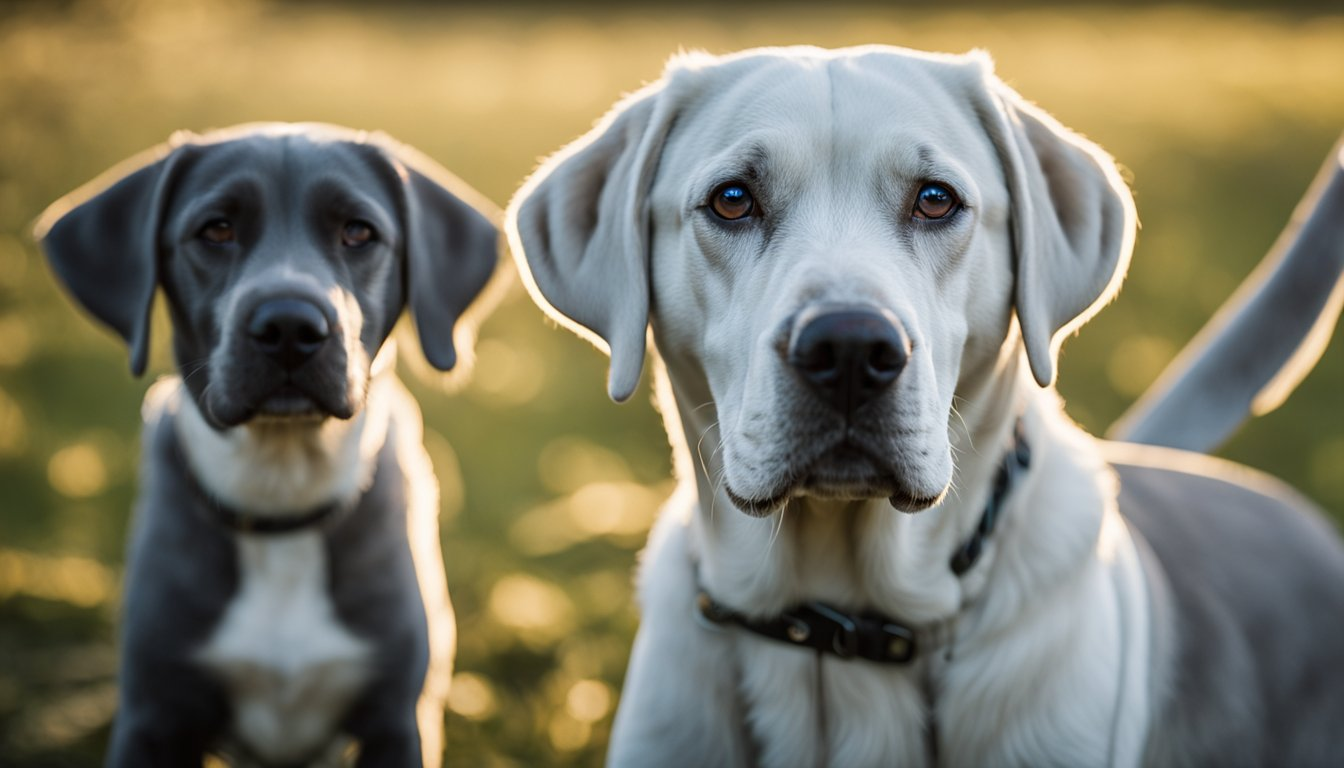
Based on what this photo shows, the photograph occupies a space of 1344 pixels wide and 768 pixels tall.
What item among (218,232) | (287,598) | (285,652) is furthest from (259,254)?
(285,652)

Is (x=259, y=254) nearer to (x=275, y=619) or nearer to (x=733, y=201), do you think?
(x=275, y=619)

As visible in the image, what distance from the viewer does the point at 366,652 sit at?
3.39 meters

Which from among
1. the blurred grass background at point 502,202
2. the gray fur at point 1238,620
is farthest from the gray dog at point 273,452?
the gray fur at point 1238,620

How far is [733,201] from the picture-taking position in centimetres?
263

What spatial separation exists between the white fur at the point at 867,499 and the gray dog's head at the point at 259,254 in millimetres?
789

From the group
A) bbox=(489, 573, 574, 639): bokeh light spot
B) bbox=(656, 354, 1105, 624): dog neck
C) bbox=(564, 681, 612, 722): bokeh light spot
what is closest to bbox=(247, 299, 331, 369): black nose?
bbox=(656, 354, 1105, 624): dog neck

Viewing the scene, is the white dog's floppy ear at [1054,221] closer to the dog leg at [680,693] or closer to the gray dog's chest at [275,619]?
the dog leg at [680,693]

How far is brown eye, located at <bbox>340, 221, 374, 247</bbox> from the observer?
356 cm

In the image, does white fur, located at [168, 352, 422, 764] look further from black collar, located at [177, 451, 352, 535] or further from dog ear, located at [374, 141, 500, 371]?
dog ear, located at [374, 141, 500, 371]

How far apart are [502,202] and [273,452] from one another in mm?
7126

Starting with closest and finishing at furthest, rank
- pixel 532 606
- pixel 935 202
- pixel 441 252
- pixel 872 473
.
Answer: pixel 872 473 < pixel 935 202 < pixel 441 252 < pixel 532 606

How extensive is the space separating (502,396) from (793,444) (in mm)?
5143

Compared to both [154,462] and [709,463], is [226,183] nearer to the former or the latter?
[154,462]

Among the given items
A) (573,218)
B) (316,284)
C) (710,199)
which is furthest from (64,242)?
(710,199)
